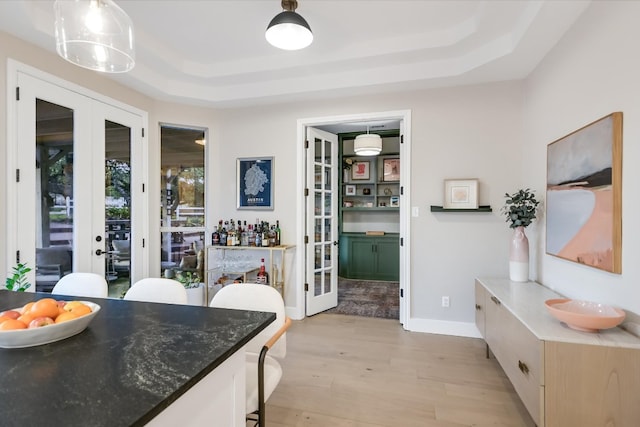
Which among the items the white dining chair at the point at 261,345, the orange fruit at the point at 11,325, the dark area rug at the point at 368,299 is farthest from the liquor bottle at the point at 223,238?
the orange fruit at the point at 11,325

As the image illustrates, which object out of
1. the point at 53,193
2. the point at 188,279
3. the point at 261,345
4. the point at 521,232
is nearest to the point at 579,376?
the point at 521,232

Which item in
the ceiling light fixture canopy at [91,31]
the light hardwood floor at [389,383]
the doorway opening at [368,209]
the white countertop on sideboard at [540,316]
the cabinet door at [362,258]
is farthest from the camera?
the cabinet door at [362,258]

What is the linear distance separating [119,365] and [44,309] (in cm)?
48

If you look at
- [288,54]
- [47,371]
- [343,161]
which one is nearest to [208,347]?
[47,371]

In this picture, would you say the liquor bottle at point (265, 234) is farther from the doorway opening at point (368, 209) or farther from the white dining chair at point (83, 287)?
the white dining chair at point (83, 287)

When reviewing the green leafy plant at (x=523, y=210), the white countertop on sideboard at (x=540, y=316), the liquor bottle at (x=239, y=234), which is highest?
the green leafy plant at (x=523, y=210)

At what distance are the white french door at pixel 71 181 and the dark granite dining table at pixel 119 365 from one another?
5.56 feet

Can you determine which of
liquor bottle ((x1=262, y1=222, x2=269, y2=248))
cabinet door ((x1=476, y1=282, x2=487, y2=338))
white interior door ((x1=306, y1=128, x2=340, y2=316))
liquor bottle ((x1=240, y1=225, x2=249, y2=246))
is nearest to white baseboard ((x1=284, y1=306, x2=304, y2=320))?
white interior door ((x1=306, y1=128, x2=340, y2=316))

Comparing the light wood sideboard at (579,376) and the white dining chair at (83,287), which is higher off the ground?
the white dining chair at (83,287)

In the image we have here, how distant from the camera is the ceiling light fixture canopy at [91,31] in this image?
1.43 meters

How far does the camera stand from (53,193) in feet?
9.00

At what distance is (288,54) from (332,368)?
9.83ft

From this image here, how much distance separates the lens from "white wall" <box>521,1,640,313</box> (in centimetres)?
167

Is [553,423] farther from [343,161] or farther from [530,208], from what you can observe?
[343,161]
